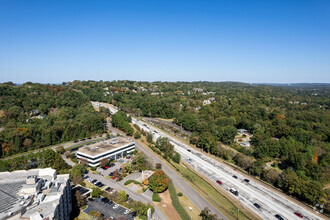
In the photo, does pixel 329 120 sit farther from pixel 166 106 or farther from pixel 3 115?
pixel 3 115

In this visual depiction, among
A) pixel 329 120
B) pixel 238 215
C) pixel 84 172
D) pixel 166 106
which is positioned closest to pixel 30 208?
pixel 84 172

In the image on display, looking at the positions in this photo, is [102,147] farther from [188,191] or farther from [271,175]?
[271,175]

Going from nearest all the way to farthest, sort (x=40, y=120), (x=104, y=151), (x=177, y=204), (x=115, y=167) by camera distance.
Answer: (x=177, y=204) → (x=115, y=167) → (x=104, y=151) → (x=40, y=120)

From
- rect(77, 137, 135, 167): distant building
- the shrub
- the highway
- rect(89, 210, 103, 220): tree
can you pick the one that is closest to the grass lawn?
the highway

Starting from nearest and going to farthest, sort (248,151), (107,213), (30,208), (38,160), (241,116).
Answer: (30,208) < (107,213) < (38,160) < (248,151) < (241,116)

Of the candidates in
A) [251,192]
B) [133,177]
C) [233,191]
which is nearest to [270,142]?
[251,192]

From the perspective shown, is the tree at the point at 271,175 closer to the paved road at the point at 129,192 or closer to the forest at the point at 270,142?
the forest at the point at 270,142
